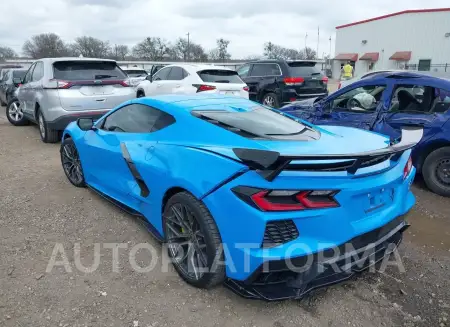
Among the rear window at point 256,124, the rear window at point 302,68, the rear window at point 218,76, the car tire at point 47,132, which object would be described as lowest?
the car tire at point 47,132

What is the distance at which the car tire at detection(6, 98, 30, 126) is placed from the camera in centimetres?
946

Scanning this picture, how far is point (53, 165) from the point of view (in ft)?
20.1

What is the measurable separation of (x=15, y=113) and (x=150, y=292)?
8.49 m

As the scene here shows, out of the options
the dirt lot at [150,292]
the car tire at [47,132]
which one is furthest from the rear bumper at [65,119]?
the dirt lot at [150,292]

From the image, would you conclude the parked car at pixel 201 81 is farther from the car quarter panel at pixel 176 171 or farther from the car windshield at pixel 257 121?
the car quarter panel at pixel 176 171

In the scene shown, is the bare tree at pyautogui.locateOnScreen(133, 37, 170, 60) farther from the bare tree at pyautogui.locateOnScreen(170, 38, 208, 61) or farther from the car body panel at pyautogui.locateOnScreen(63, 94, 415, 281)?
the car body panel at pyautogui.locateOnScreen(63, 94, 415, 281)

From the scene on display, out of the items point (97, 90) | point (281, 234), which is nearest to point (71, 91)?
point (97, 90)

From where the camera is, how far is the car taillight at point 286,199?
2.29 m

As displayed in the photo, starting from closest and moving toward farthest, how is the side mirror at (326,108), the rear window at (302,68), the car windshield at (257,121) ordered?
the car windshield at (257,121)
the side mirror at (326,108)
the rear window at (302,68)

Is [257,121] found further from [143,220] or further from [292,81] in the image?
[292,81]

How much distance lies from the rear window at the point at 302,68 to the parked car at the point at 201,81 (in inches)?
75.6

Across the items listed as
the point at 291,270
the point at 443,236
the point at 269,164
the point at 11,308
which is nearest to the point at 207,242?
the point at 291,270

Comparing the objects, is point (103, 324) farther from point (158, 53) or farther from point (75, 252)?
point (158, 53)

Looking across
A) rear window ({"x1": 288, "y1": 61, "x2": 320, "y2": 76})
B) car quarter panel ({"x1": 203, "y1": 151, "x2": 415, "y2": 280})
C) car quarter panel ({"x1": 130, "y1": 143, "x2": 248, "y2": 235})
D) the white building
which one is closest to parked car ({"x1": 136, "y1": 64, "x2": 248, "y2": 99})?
rear window ({"x1": 288, "y1": 61, "x2": 320, "y2": 76})
